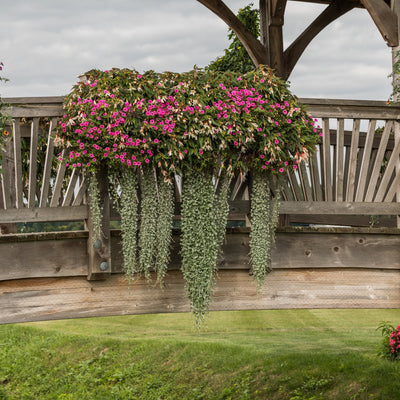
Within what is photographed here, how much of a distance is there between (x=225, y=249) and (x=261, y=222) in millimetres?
470

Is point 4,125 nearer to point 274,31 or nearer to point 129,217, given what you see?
point 129,217

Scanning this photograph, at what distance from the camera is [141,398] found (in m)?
8.92

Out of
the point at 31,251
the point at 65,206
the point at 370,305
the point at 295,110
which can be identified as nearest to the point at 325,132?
the point at 295,110

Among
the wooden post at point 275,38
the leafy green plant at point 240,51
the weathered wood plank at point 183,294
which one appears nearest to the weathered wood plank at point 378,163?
the weathered wood plank at point 183,294

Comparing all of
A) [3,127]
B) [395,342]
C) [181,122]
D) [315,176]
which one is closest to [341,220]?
[315,176]

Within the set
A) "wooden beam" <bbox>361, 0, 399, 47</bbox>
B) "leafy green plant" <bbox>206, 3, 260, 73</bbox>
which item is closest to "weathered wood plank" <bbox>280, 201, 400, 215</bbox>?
"wooden beam" <bbox>361, 0, 399, 47</bbox>

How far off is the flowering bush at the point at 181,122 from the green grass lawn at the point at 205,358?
2247 mm

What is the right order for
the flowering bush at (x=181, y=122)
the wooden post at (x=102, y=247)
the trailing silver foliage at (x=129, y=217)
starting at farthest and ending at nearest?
the wooden post at (x=102, y=247) < the trailing silver foliage at (x=129, y=217) < the flowering bush at (x=181, y=122)

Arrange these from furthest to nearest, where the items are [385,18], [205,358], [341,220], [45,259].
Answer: [341,220], [205,358], [385,18], [45,259]

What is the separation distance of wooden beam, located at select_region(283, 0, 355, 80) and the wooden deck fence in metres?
2.67

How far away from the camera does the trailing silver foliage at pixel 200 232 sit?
6070mm

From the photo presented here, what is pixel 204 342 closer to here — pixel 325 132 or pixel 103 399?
pixel 103 399

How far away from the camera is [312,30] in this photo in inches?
390

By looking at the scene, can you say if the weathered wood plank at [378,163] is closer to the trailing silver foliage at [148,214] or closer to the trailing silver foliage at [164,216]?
the trailing silver foliage at [164,216]
